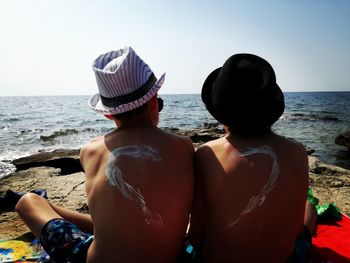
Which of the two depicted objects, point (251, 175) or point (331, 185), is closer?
point (251, 175)

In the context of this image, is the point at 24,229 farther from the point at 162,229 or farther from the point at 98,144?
the point at 162,229

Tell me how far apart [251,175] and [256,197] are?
0.40ft

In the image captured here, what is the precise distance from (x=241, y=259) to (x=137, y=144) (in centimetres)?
88

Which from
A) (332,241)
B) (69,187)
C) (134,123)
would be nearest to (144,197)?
(134,123)

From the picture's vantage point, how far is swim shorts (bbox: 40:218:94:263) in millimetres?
1907

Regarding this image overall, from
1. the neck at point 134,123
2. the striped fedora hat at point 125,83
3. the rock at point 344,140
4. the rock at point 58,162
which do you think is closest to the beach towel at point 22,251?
the neck at point 134,123

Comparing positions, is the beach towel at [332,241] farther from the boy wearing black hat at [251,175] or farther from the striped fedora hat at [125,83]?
the striped fedora hat at [125,83]

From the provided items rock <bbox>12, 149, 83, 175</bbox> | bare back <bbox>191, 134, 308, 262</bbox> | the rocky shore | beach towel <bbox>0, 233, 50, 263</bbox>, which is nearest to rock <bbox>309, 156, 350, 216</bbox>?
the rocky shore

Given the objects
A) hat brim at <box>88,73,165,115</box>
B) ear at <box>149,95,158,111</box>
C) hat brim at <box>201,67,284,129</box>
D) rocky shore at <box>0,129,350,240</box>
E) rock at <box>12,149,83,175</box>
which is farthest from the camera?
rock at <box>12,149,83,175</box>

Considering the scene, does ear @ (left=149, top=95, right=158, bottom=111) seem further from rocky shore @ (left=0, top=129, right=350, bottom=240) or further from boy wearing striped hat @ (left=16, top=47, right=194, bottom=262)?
rocky shore @ (left=0, top=129, right=350, bottom=240)

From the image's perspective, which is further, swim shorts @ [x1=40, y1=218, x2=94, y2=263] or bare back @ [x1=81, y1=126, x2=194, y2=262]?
swim shorts @ [x1=40, y1=218, x2=94, y2=263]

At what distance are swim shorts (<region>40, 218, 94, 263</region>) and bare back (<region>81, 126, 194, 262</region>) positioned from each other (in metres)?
0.14

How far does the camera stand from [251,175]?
174 cm

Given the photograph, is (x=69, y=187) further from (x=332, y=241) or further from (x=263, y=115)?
(x=263, y=115)
